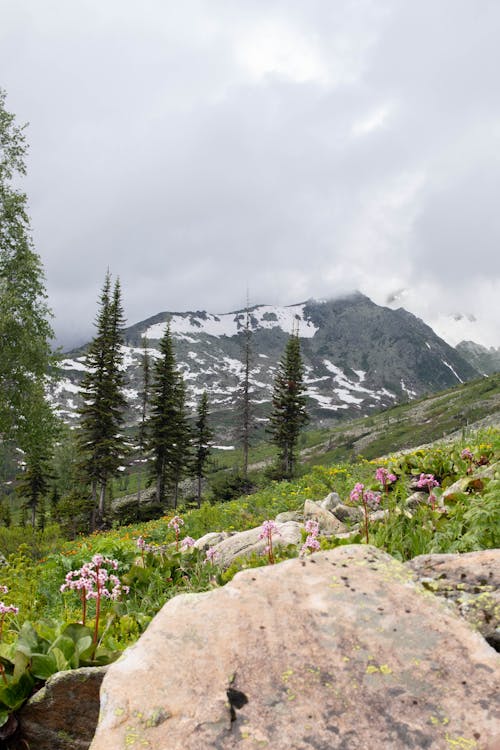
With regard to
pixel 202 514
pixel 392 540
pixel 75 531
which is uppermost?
pixel 392 540

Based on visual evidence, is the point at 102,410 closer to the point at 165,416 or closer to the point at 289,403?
the point at 165,416

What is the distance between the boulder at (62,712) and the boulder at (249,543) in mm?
3719

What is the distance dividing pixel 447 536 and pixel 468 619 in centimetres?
195

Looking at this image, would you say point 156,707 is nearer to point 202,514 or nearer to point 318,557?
point 318,557

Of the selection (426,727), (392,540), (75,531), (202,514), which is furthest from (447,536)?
(75,531)

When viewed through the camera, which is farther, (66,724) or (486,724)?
(66,724)

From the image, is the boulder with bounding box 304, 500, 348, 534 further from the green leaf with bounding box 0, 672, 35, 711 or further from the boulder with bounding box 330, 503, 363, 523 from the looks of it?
the green leaf with bounding box 0, 672, 35, 711

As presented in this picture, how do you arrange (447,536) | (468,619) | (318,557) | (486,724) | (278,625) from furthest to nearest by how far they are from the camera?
(447,536) → (318,557) → (468,619) → (278,625) → (486,724)

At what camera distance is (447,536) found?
4.77 metres

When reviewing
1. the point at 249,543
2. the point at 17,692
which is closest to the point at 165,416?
the point at 249,543

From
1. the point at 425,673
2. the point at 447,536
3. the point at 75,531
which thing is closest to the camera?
the point at 425,673

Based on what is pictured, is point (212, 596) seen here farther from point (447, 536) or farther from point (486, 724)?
point (447, 536)

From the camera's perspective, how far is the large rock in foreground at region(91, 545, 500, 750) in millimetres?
2074

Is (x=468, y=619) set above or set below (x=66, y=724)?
above
